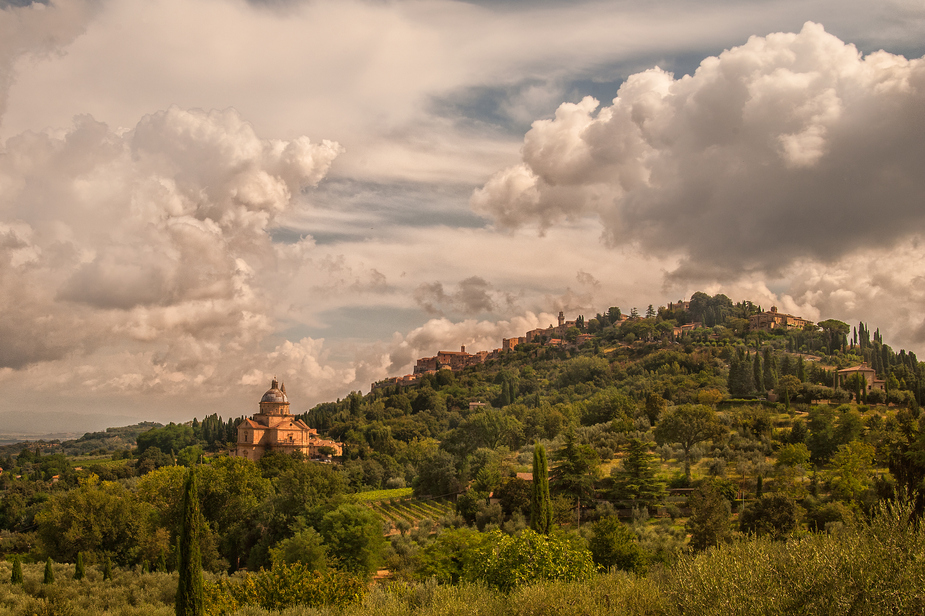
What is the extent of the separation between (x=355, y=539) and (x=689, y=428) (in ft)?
82.7

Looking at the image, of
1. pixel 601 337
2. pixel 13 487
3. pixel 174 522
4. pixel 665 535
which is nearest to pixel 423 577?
pixel 665 535

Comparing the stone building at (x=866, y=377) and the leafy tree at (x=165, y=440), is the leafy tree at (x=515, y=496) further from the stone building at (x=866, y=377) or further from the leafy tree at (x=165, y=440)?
the leafy tree at (x=165, y=440)

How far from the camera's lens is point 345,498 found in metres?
38.4

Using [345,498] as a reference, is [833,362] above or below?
above

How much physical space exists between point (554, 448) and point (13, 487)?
59956 mm

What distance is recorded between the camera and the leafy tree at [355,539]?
3183cm

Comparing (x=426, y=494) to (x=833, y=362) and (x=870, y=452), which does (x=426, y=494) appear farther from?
(x=833, y=362)

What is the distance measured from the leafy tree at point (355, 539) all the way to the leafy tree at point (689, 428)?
22777 millimetres

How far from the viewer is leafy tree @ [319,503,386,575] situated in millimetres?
31828

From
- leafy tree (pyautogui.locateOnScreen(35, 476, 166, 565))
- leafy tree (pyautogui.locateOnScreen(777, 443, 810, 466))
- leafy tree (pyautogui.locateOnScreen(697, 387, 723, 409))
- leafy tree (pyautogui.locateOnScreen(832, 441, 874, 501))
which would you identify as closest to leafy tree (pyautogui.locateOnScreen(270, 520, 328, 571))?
leafy tree (pyautogui.locateOnScreen(35, 476, 166, 565))

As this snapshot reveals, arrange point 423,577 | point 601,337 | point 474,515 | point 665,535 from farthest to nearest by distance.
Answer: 1. point 601,337
2. point 474,515
3. point 665,535
4. point 423,577

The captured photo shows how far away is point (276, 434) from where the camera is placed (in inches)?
3327

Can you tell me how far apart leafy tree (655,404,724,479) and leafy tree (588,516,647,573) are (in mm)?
19377

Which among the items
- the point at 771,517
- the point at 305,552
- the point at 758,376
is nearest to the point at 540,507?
the point at 771,517
